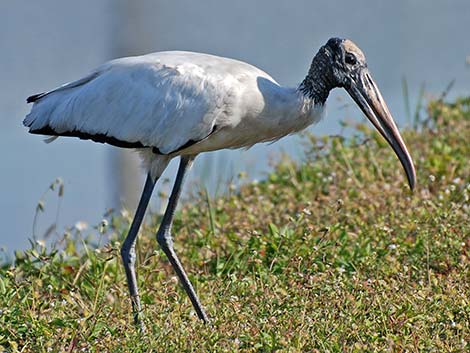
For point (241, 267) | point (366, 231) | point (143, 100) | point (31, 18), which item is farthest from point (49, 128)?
point (31, 18)

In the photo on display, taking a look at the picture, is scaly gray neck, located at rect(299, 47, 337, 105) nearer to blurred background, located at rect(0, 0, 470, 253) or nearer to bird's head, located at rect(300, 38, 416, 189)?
bird's head, located at rect(300, 38, 416, 189)

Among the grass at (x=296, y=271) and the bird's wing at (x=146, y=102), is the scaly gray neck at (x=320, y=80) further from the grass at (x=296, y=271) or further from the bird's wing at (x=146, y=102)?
the grass at (x=296, y=271)

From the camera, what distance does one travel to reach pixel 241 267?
5.73m

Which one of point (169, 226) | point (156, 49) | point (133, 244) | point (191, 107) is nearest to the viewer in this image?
point (191, 107)

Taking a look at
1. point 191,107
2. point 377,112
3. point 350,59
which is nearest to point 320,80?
point 350,59

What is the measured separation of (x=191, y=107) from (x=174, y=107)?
9 cm

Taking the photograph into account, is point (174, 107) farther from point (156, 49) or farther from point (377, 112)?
point (156, 49)

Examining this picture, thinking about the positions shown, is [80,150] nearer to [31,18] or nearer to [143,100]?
[31,18]

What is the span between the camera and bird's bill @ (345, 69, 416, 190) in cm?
541

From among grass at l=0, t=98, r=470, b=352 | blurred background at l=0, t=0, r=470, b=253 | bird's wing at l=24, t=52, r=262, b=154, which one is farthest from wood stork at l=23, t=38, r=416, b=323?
blurred background at l=0, t=0, r=470, b=253

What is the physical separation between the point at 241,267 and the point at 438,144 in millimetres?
2155

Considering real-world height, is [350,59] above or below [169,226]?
above

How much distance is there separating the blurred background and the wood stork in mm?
3076

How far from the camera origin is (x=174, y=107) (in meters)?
5.33
